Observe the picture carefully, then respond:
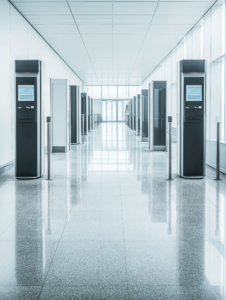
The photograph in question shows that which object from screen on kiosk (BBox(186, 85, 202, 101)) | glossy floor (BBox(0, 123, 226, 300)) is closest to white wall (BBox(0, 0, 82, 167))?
glossy floor (BBox(0, 123, 226, 300))

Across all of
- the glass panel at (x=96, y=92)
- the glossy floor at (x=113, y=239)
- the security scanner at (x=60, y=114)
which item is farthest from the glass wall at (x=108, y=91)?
the glossy floor at (x=113, y=239)

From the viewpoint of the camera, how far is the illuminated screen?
6973 mm

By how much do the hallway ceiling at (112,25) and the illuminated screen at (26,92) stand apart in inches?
139

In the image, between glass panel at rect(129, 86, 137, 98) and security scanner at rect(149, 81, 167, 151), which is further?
glass panel at rect(129, 86, 137, 98)

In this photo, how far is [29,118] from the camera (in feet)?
23.0

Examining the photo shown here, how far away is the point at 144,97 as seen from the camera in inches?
658

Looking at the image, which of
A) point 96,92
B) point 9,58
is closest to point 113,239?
point 9,58

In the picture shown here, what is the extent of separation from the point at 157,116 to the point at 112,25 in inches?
142

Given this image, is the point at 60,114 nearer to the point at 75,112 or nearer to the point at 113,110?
the point at 75,112

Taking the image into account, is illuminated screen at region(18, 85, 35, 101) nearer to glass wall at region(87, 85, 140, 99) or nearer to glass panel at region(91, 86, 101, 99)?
glass wall at region(87, 85, 140, 99)

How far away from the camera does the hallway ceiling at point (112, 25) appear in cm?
968

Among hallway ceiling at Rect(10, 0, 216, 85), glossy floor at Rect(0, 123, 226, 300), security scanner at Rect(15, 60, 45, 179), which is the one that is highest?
hallway ceiling at Rect(10, 0, 216, 85)

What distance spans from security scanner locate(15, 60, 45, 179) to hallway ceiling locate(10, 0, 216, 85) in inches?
130

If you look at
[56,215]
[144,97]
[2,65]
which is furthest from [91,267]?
[144,97]
